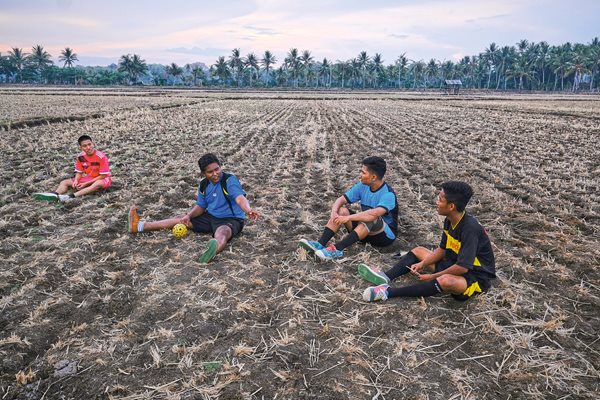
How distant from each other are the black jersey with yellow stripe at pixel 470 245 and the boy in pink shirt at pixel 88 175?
5788 millimetres

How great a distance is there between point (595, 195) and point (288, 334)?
21.2ft

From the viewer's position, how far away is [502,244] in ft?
15.8

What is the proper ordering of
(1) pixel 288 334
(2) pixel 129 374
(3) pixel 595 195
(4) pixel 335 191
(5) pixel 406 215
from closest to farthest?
(2) pixel 129 374, (1) pixel 288 334, (5) pixel 406 215, (3) pixel 595 195, (4) pixel 335 191

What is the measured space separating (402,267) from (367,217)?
712 mm

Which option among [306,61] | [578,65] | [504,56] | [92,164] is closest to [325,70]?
[306,61]

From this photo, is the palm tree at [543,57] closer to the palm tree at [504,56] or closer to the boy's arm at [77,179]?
the palm tree at [504,56]

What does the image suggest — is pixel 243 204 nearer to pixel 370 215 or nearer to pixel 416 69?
pixel 370 215

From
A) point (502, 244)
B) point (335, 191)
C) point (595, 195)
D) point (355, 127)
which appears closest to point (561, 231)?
point (502, 244)

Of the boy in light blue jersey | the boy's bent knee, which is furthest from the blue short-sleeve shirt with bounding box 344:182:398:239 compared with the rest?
the boy's bent knee

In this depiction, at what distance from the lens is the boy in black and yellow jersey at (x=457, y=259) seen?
3.37 metres

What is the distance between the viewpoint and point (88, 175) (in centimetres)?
670

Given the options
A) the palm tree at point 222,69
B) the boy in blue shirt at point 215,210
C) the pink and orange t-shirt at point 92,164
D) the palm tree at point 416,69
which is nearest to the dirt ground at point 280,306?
the boy in blue shirt at point 215,210

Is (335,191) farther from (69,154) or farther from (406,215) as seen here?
(69,154)

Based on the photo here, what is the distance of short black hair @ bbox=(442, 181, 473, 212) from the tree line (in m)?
85.2
